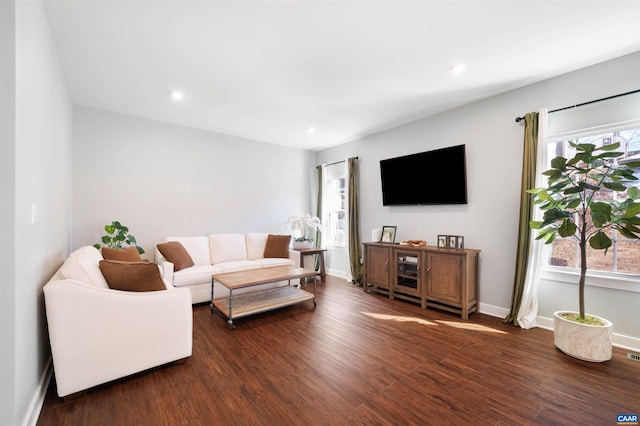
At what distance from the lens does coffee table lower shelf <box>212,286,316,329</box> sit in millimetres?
3020

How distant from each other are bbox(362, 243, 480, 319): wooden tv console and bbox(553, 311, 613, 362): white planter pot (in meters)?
0.94

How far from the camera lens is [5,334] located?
1340 millimetres

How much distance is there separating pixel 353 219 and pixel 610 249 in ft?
10.8

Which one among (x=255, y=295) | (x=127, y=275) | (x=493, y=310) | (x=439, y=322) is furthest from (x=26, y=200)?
(x=493, y=310)

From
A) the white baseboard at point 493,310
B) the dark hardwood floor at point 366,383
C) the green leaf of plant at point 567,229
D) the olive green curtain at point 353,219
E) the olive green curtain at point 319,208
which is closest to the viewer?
the dark hardwood floor at point 366,383

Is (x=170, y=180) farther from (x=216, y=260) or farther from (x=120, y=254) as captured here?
(x=120, y=254)

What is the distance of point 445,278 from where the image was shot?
3.38 meters

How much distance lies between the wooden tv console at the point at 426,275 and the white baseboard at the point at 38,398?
3.65m

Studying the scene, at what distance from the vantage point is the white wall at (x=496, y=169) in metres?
2.56

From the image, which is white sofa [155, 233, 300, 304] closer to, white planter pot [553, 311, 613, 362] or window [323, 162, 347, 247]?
window [323, 162, 347, 247]

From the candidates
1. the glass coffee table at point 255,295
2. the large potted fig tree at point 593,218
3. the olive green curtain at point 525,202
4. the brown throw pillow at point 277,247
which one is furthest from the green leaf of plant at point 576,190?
the brown throw pillow at point 277,247

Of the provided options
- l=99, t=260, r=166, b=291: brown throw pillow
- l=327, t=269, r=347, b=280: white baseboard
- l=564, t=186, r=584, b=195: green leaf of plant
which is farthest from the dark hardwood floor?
l=327, t=269, r=347, b=280: white baseboard

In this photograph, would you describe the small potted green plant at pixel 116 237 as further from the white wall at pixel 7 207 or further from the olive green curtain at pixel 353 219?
the olive green curtain at pixel 353 219

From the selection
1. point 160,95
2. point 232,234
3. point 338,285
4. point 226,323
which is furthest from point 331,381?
point 160,95
